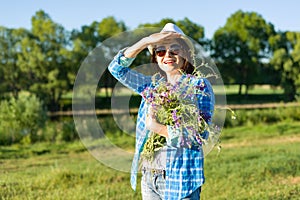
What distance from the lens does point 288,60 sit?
2728 centimetres

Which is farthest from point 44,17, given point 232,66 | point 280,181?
point 280,181

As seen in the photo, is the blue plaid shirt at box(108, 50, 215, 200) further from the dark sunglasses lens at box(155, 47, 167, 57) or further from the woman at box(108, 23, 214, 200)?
the dark sunglasses lens at box(155, 47, 167, 57)

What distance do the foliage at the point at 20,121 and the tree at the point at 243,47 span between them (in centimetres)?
1764

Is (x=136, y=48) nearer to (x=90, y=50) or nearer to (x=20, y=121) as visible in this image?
(x=20, y=121)

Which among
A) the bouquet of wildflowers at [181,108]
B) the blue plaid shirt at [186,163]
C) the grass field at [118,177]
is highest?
the bouquet of wildflowers at [181,108]

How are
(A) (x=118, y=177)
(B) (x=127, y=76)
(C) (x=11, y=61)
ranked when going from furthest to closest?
(C) (x=11, y=61) < (A) (x=118, y=177) < (B) (x=127, y=76)

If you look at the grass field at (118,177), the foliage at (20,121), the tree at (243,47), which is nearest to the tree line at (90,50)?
the tree at (243,47)

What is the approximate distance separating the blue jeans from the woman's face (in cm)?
55

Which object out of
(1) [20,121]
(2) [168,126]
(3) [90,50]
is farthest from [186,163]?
(3) [90,50]

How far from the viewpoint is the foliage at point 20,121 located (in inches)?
487

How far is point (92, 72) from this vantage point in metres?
2.96

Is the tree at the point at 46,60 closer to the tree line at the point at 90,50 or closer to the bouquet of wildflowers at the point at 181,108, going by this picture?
the tree line at the point at 90,50

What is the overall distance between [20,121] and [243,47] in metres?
20.0

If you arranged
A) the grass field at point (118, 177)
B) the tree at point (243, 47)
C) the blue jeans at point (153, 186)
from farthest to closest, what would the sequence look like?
the tree at point (243, 47) → the grass field at point (118, 177) → the blue jeans at point (153, 186)
